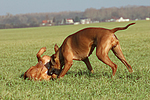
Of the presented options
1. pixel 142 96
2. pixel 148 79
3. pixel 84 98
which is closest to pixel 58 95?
pixel 84 98

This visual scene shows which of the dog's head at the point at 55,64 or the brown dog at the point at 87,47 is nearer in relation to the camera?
the brown dog at the point at 87,47

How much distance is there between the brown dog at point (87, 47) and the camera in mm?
4824

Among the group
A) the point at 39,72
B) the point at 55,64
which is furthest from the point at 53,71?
the point at 39,72

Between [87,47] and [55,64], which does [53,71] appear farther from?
[87,47]

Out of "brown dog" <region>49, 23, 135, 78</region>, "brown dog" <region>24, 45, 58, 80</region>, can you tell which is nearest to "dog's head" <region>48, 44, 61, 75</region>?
"brown dog" <region>49, 23, 135, 78</region>

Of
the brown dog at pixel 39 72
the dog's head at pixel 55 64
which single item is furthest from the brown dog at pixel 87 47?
the brown dog at pixel 39 72

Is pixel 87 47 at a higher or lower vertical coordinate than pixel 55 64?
higher

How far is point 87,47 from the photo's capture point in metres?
5.11

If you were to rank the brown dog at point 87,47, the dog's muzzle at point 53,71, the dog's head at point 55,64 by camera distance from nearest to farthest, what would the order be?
the brown dog at point 87,47, the dog's head at point 55,64, the dog's muzzle at point 53,71

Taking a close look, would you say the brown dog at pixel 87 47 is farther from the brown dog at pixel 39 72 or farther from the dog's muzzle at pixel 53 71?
the brown dog at pixel 39 72

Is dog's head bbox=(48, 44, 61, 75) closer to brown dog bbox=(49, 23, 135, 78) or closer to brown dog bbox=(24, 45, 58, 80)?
brown dog bbox=(49, 23, 135, 78)

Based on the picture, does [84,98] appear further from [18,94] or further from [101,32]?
[101,32]

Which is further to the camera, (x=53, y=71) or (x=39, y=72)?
(x=53, y=71)

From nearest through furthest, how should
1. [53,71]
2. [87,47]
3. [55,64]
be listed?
[87,47], [55,64], [53,71]
